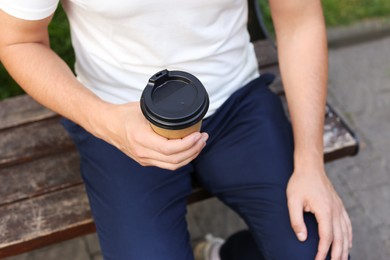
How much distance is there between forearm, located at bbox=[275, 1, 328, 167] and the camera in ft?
5.45

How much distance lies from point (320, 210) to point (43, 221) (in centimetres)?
78

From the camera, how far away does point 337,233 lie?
1556 millimetres

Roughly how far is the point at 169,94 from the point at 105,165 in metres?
0.47

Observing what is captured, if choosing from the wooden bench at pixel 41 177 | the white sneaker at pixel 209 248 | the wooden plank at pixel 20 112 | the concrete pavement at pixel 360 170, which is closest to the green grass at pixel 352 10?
the concrete pavement at pixel 360 170

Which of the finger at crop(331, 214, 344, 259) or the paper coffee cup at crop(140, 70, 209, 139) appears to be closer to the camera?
the paper coffee cup at crop(140, 70, 209, 139)

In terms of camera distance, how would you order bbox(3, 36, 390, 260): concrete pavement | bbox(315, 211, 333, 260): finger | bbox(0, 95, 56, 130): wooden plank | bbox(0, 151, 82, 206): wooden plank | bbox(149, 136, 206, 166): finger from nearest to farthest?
bbox(149, 136, 206, 166): finger → bbox(315, 211, 333, 260): finger → bbox(0, 151, 82, 206): wooden plank → bbox(0, 95, 56, 130): wooden plank → bbox(3, 36, 390, 260): concrete pavement

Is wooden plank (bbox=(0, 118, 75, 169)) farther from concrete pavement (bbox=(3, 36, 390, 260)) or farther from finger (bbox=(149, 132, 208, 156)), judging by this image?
finger (bbox=(149, 132, 208, 156))

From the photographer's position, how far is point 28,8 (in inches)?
56.4

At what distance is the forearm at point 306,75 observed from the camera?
1.66 meters

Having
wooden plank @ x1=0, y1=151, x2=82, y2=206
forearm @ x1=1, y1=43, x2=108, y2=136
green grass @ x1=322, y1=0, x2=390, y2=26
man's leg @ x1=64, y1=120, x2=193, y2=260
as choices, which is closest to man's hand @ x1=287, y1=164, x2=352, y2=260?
man's leg @ x1=64, y1=120, x2=193, y2=260

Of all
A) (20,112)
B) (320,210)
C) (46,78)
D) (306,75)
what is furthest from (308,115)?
(20,112)

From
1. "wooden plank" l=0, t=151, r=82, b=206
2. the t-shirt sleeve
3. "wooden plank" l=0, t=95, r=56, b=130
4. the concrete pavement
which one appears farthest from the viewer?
the concrete pavement

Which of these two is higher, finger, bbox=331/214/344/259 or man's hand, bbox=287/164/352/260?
man's hand, bbox=287/164/352/260

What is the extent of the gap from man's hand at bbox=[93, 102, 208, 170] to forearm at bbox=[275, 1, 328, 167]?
1.50 ft
